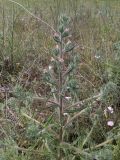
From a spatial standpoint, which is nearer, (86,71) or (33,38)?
(86,71)

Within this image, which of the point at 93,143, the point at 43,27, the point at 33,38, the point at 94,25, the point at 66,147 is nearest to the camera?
the point at 66,147

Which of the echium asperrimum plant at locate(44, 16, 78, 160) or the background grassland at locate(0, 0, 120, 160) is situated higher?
the echium asperrimum plant at locate(44, 16, 78, 160)

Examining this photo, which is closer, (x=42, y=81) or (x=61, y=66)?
(x=61, y=66)

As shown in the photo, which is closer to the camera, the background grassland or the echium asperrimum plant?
the echium asperrimum plant

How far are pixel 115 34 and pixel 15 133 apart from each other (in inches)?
79.4

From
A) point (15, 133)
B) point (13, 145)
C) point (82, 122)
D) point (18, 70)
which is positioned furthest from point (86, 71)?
point (13, 145)

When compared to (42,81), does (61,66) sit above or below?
above

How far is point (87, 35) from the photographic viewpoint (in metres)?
4.38

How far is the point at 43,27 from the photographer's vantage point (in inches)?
192

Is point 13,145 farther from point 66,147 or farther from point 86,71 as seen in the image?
point 86,71

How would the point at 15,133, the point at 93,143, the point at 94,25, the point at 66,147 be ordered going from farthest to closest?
the point at 94,25
the point at 15,133
the point at 93,143
the point at 66,147

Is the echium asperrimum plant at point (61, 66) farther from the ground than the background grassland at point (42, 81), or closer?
farther from the ground

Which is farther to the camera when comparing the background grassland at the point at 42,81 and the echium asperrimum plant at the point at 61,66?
the background grassland at the point at 42,81

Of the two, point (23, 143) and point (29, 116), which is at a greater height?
point (29, 116)
